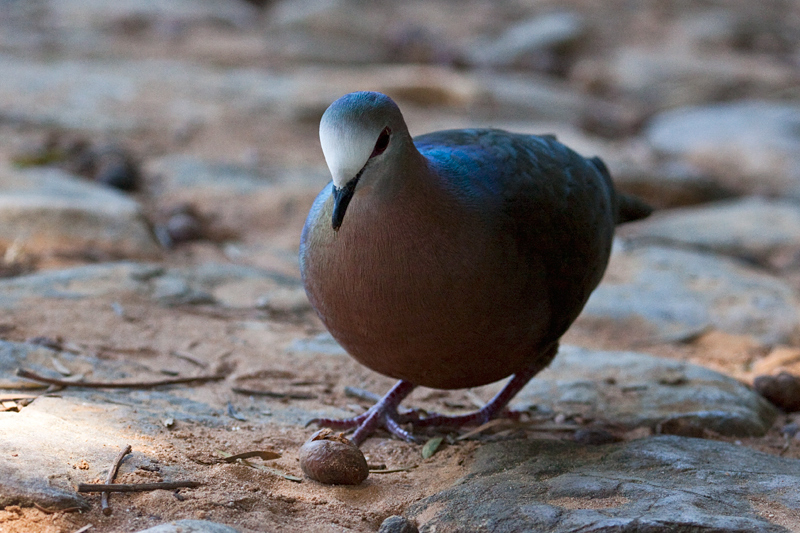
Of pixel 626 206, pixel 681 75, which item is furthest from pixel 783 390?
pixel 681 75

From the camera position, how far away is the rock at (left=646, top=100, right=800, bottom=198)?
24.3 feet

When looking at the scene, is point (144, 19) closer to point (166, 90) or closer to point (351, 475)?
point (166, 90)

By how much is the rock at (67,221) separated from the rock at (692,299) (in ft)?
8.41

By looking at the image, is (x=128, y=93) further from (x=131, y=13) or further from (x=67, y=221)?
(x=67, y=221)

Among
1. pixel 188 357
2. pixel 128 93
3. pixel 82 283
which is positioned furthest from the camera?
pixel 128 93

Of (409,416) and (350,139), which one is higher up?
(350,139)

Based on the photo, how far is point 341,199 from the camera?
2.13 m

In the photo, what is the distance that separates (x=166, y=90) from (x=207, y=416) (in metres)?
5.67

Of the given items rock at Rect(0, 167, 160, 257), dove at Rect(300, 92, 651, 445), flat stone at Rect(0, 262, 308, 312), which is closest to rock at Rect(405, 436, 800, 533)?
dove at Rect(300, 92, 651, 445)

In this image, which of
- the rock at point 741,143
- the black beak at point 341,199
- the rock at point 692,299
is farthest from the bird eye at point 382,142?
the rock at point 741,143

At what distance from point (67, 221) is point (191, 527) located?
10.2 ft

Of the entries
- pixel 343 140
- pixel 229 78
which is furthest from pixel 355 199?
pixel 229 78

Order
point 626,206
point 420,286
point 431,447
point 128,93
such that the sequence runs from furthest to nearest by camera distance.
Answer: point 128,93 → point 626,206 → point 431,447 → point 420,286

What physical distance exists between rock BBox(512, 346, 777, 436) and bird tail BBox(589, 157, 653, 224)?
2.09 feet
